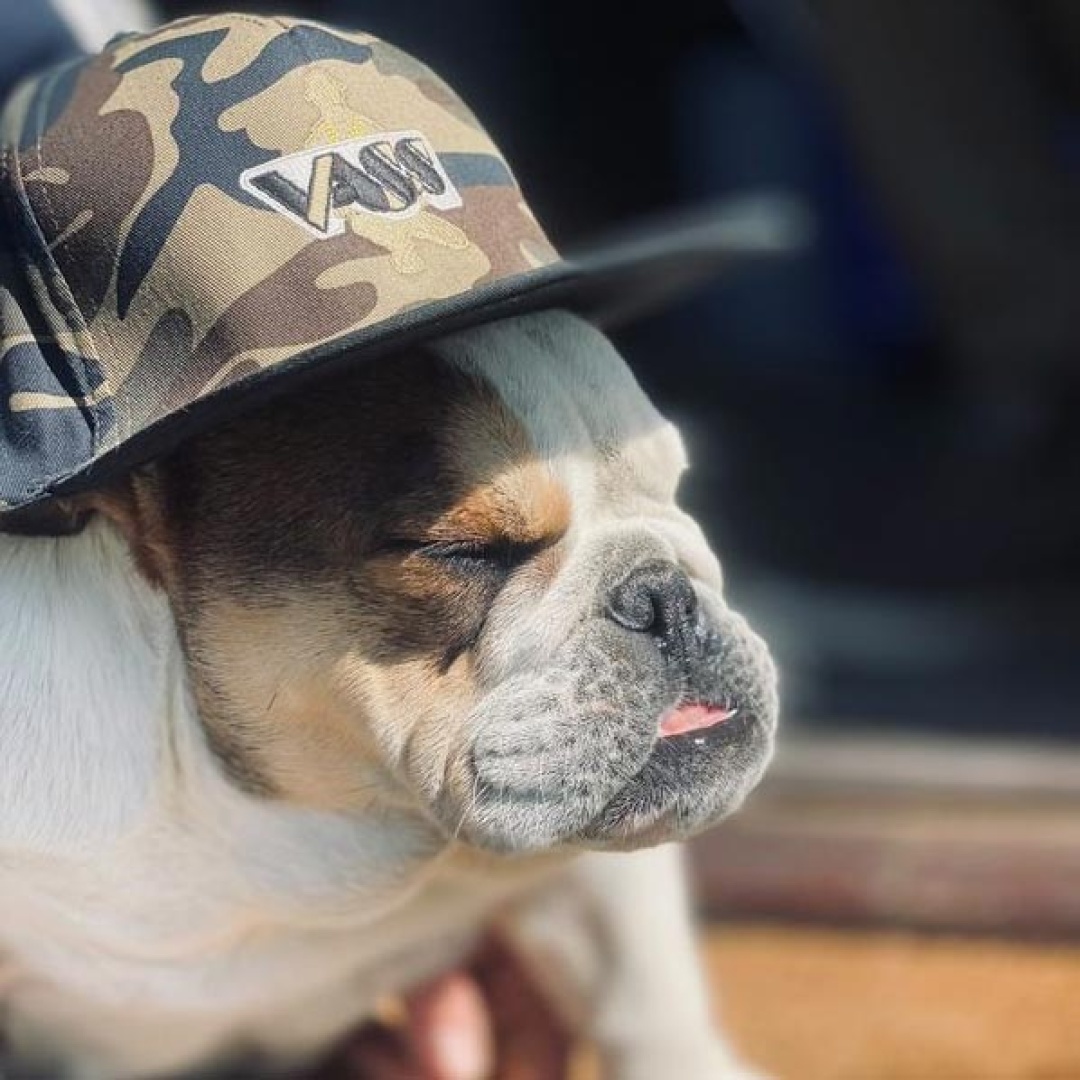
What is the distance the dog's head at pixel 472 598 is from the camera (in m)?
0.92

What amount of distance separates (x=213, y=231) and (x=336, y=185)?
6 cm

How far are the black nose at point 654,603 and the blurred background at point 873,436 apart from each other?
1.82 feet

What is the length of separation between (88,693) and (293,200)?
26 centimetres

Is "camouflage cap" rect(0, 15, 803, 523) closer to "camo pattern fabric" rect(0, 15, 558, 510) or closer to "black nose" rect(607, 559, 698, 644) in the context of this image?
"camo pattern fabric" rect(0, 15, 558, 510)

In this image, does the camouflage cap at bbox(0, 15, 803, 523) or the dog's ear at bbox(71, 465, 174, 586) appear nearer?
the camouflage cap at bbox(0, 15, 803, 523)

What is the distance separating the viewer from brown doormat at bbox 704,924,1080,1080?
4.88 feet

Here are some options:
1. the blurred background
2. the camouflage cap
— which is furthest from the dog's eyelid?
the blurred background

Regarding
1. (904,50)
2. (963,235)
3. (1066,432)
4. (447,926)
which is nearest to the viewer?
(447,926)

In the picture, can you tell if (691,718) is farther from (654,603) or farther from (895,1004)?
(895,1004)

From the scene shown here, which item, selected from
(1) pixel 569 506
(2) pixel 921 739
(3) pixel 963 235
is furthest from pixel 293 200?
(3) pixel 963 235

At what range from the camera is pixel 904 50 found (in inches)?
90.7

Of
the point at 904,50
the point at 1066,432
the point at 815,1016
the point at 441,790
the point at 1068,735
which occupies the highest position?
the point at 441,790

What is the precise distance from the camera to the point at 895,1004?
62.5 inches

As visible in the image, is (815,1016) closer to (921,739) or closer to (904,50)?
(921,739)
